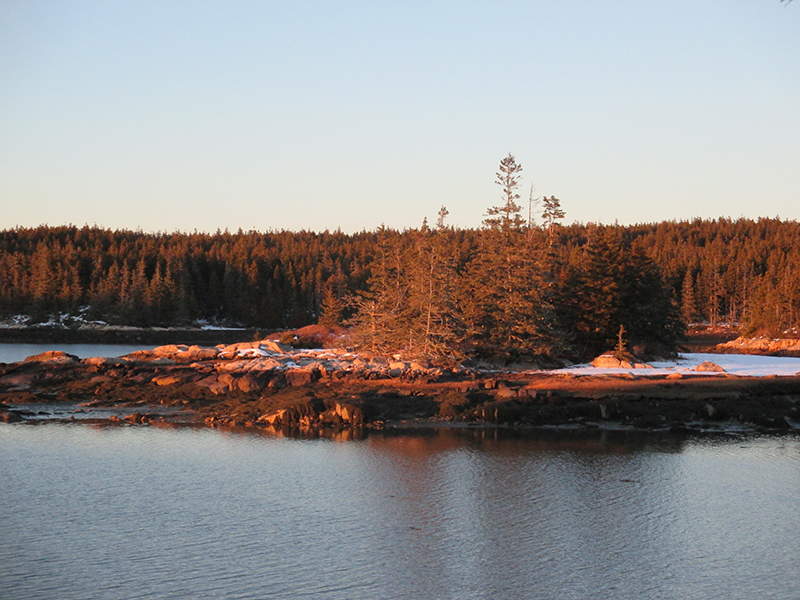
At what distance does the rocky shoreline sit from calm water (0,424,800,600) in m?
2.08

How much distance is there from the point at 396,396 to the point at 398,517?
12320mm

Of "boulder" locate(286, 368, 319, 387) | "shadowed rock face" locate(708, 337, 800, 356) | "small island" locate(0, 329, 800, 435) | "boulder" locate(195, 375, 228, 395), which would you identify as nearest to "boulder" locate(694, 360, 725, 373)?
"small island" locate(0, 329, 800, 435)

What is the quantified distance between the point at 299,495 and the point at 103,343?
234ft

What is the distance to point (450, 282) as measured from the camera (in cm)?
3491

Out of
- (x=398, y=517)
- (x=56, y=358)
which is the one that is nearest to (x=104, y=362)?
(x=56, y=358)

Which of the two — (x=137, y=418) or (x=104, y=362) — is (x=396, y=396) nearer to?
(x=137, y=418)

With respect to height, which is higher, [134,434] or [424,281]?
[424,281]

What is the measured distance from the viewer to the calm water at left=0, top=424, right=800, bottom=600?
Result: 38.2ft

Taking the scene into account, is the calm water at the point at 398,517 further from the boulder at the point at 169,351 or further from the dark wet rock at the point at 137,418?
the boulder at the point at 169,351

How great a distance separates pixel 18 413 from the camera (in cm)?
2664

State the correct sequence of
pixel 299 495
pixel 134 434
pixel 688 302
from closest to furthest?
pixel 299 495
pixel 134 434
pixel 688 302

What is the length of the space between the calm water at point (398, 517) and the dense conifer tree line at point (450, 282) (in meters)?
12.5

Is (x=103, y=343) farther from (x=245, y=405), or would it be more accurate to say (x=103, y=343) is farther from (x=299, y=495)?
(x=299, y=495)

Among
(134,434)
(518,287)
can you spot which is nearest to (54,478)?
(134,434)
